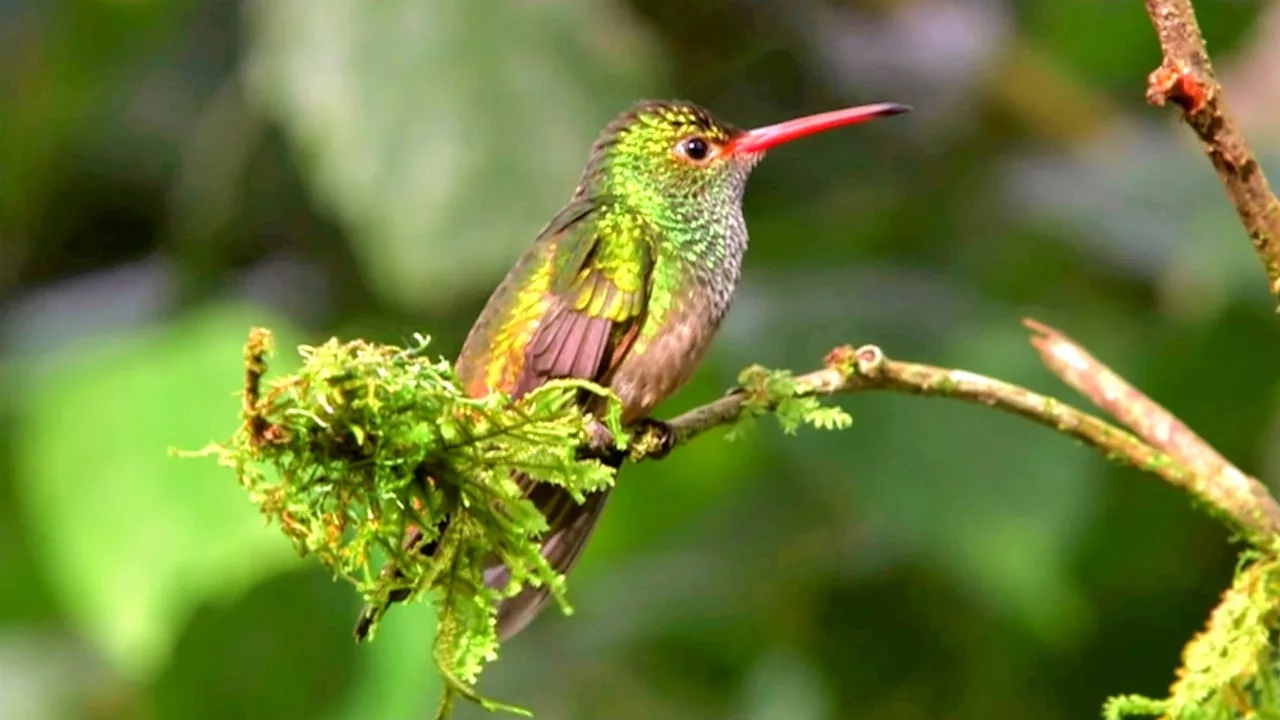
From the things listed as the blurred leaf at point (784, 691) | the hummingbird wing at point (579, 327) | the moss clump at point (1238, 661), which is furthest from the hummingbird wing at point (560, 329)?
the blurred leaf at point (784, 691)

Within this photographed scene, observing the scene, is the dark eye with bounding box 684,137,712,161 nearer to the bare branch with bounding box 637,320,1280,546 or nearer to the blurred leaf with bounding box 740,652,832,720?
the bare branch with bounding box 637,320,1280,546

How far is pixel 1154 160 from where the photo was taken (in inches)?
120

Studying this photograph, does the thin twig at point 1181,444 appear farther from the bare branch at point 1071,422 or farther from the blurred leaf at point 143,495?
the blurred leaf at point 143,495

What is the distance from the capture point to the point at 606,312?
6.06ft

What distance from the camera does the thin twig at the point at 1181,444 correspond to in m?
1.58

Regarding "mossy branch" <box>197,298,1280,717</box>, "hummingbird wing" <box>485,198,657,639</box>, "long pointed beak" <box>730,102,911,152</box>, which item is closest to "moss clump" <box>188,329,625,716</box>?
"mossy branch" <box>197,298,1280,717</box>

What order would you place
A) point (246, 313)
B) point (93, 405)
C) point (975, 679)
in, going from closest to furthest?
point (93, 405)
point (246, 313)
point (975, 679)

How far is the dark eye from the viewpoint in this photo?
231cm

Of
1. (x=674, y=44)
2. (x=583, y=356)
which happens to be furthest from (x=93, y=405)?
(x=674, y=44)

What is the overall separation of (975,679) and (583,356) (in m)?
1.38


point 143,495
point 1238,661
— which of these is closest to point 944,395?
point 1238,661

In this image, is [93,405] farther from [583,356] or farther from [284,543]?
[583,356]

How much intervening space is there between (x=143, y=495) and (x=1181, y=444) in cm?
118

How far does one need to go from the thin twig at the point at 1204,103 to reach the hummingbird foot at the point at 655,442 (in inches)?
21.8
